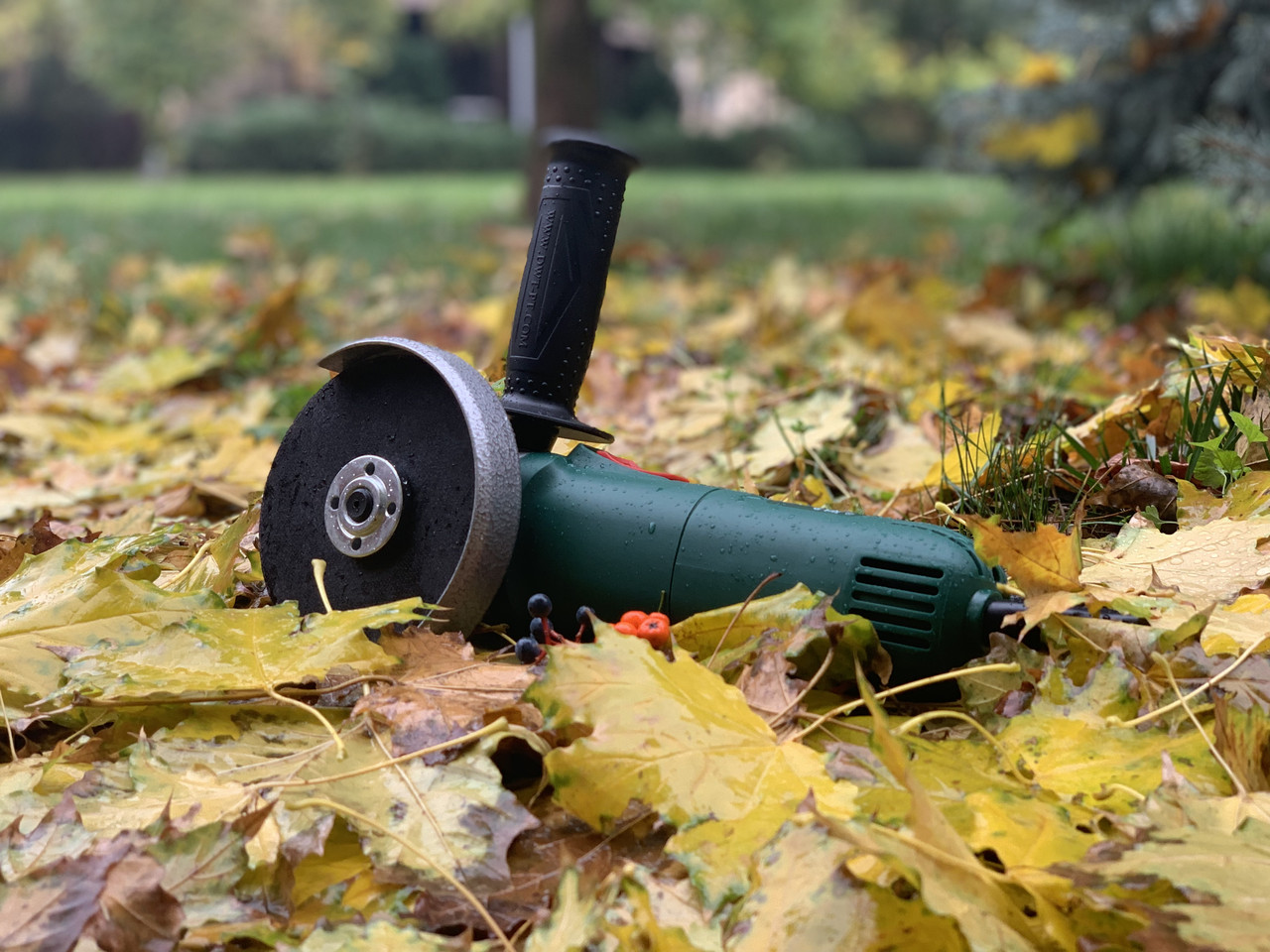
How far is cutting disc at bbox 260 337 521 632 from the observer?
4.36ft

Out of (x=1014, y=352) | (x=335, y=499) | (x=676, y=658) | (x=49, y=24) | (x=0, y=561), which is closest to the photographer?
(x=676, y=658)

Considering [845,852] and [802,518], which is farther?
[802,518]

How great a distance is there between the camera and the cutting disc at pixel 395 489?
52.4 inches

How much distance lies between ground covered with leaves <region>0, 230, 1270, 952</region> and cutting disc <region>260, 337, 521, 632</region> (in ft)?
0.24

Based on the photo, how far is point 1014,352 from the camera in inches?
131

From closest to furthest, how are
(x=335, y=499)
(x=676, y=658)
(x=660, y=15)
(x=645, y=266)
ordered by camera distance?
(x=676, y=658), (x=335, y=499), (x=645, y=266), (x=660, y=15)

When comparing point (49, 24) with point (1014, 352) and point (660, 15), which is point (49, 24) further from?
point (1014, 352)

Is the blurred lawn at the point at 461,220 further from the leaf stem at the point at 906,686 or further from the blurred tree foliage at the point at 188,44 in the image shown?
the blurred tree foliage at the point at 188,44

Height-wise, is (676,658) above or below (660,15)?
below

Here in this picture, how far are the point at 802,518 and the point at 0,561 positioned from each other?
Result: 1.03 metres

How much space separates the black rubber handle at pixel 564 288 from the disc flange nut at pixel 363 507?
19cm

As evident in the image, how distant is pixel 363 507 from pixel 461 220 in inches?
315

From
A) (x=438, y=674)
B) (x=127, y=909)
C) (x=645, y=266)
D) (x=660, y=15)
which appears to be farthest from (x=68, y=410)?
(x=660, y=15)

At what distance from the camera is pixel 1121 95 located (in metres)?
4.34
